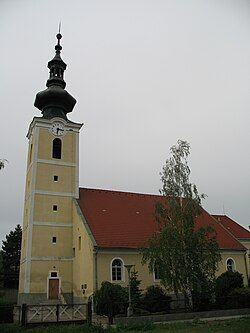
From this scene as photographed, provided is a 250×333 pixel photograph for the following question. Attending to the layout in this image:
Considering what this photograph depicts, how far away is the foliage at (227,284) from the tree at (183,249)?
A: 1.69m

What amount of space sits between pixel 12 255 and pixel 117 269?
2839 cm

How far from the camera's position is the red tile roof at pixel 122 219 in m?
27.2

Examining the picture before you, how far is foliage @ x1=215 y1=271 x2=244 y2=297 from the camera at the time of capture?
2297 cm

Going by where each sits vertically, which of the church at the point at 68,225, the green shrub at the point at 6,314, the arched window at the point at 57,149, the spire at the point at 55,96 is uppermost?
the spire at the point at 55,96

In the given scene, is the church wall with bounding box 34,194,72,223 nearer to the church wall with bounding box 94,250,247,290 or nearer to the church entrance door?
the church entrance door

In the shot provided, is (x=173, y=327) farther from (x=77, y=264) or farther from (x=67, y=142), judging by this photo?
(x=67, y=142)

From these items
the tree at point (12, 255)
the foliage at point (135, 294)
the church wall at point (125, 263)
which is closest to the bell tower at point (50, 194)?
the church wall at point (125, 263)

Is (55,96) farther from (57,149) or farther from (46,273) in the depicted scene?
(46,273)

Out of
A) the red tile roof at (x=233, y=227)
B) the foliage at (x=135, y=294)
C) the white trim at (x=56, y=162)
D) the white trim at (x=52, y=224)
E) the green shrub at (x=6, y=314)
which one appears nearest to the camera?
the green shrub at (x=6, y=314)

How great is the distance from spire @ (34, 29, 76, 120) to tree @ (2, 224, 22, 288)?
22984 mm

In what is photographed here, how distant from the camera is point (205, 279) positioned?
20766 mm

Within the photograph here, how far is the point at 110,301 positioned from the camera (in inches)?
736

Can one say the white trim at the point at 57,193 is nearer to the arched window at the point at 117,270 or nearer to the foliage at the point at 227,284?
the arched window at the point at 117,270

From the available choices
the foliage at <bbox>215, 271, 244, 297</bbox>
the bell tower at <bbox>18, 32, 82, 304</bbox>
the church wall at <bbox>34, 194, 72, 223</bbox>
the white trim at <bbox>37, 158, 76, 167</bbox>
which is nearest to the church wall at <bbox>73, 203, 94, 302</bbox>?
the bell tower at <bbox>18, 32, 82, 304</bbox>
